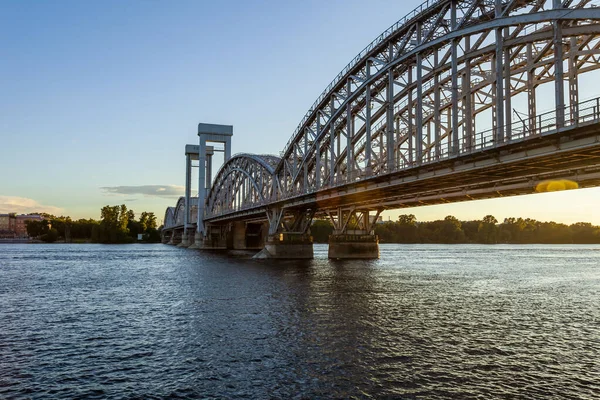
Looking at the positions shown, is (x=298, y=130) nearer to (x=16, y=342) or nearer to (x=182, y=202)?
(x=16, y=342)

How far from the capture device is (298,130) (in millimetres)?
70750

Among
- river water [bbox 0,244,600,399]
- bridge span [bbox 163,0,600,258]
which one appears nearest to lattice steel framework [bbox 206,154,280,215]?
bridge span [bbox 163,0,600,258]

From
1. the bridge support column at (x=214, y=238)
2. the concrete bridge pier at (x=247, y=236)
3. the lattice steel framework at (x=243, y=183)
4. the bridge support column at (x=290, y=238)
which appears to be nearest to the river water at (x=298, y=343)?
the bridge support column at (x=290, y=238)

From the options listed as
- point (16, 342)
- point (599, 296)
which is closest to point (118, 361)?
point (16, 342)

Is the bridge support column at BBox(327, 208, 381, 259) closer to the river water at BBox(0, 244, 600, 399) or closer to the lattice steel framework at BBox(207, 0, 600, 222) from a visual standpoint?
the lattice steel framework at BBox(207, 0, 600, 222)

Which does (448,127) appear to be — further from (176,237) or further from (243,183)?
(176,237)

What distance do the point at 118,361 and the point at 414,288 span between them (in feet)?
85.8

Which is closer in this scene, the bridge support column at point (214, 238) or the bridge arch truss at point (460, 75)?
the bridge arch truss at point (460, 75)

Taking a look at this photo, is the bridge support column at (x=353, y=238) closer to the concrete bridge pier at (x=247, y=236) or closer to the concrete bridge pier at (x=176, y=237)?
the concrete bridge pier at (x=247, y=236)

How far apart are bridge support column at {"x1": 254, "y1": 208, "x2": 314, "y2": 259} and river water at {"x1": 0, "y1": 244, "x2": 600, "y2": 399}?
118ft

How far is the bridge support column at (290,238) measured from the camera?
73000 millimetres

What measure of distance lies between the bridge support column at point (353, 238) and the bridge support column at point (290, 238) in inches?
140

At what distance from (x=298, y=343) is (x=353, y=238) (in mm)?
55158

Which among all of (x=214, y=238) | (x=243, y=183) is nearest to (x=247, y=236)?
(x=214, y=238)
